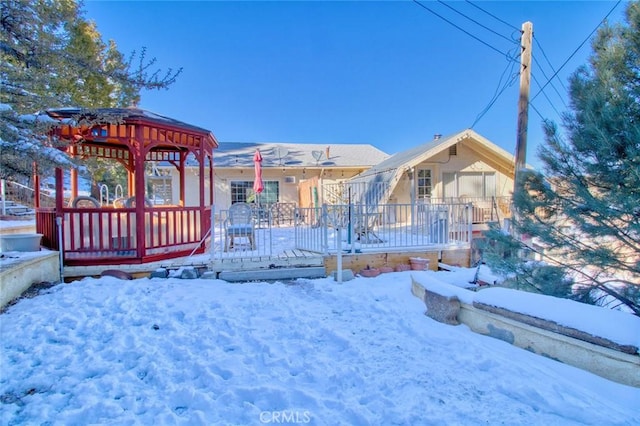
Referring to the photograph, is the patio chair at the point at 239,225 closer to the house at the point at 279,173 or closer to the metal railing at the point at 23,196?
the house at the point at 279,173

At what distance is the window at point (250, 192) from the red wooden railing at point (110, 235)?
726cm

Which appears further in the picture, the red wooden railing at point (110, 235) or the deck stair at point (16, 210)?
the deck stair at point (16, 210)

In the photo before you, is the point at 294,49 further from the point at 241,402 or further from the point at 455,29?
the point at 241,402

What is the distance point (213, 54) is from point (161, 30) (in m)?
2.92

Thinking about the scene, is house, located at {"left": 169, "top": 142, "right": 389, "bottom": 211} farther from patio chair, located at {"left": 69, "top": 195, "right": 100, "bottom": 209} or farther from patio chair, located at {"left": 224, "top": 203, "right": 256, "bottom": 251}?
patio chair, located at {"left": 69, "top": 195, "right": 100, "bottom": 209}

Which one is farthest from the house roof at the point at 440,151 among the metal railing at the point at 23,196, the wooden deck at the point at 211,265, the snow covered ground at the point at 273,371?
the metal railing at the point at 23,196

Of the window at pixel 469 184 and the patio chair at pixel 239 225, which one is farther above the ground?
the window at pixel 469 184

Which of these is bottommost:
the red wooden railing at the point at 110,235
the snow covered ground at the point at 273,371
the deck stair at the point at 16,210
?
the snow covered ground at the point at 273,371

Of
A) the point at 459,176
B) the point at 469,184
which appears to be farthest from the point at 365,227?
the point at 469,184

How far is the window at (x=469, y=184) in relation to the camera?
11992 millimetres

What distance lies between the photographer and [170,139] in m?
6.33

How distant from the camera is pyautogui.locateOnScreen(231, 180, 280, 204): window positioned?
1368 cm

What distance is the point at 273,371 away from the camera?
8.00 ft

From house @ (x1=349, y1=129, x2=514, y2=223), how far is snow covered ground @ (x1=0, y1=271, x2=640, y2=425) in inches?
331
